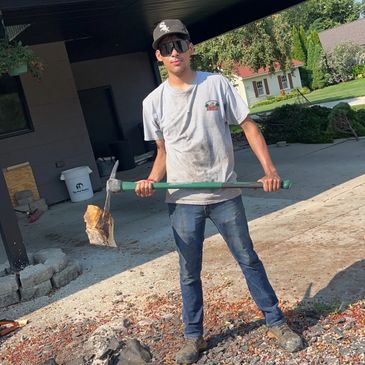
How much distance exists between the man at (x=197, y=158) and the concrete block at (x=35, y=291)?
211 cm

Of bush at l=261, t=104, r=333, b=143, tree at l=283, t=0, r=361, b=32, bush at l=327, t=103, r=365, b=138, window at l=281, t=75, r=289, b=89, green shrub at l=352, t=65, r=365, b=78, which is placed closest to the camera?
bush at l=327, t=103, r=365, b=138

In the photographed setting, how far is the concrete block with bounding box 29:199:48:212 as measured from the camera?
30.5 ft

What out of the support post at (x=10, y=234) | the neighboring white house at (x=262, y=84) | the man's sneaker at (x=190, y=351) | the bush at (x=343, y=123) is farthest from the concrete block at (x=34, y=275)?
the neighboring white house at (x=262, y=84)

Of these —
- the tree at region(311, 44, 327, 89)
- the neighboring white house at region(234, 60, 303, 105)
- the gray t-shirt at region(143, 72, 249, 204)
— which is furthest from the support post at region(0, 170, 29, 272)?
the tree at region(311, 44, 327, 89)

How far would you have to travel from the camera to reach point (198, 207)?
10.3 ft

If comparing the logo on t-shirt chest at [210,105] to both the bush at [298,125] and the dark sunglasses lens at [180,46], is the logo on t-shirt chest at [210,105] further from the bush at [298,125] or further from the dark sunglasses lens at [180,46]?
the bush at [298,125]

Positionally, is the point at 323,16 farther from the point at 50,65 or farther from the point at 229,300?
the point at 229,300

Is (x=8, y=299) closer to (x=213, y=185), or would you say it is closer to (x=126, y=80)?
(x=213, y=185)

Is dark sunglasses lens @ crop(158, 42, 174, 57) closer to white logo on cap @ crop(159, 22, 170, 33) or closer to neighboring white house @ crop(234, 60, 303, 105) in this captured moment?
white logo on cap @ crop(159, 22, 170, 33)

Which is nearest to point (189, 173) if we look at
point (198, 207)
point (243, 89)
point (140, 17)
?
point (198, 207)

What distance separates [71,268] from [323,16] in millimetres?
69611

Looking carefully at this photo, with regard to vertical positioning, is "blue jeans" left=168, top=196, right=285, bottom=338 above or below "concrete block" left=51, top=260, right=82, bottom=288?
above

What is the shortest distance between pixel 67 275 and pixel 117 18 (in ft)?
17.4

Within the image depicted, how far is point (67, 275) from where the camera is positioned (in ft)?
17.0
